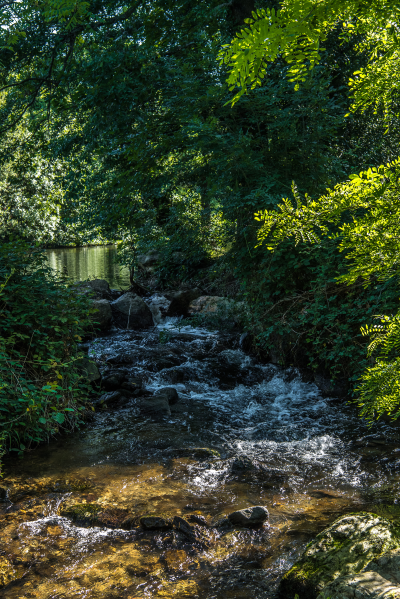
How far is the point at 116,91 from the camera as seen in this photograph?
8195 millimetres

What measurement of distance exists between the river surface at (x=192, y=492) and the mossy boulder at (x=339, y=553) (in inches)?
14.7

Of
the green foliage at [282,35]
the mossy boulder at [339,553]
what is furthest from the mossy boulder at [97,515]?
the green foliage at [282,35]

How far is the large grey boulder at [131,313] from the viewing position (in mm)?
12758

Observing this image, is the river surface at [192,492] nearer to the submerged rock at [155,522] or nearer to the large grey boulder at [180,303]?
the submerged rock at [155,522]

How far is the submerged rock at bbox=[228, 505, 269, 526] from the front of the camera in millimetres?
3758

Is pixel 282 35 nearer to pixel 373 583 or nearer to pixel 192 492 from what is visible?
pixel 373 583

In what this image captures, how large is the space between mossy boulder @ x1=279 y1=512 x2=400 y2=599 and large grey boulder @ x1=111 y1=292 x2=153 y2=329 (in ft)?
33.2

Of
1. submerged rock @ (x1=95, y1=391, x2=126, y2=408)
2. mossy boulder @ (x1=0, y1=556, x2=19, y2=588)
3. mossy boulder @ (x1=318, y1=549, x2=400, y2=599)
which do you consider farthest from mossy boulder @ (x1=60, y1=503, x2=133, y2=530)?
submerged rock @ (x1=95, y1=391, x2=126, y2=408)

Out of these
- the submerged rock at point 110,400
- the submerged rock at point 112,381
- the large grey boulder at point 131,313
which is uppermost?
the large grey boulder at point 131,313

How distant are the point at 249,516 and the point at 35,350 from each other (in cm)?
340

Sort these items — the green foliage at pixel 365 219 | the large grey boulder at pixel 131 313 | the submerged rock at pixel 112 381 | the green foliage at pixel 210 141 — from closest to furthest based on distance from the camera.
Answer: the green foliage at pixel 365 219 → the green foliage at pixel 210 141 → the submerged rock at pixel 112 381 → the large grey boulder at pixel 131 313

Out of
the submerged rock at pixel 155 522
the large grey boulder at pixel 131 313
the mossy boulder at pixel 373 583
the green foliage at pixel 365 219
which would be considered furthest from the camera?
the large grey boulder at pixel 131 313

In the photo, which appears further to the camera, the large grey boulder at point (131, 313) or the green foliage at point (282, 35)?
the large grey boulder at point (131, 313)

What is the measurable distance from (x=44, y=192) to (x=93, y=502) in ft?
124
